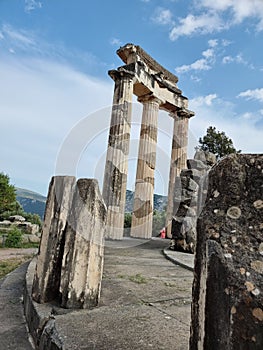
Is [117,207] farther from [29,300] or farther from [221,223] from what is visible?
[221,223]

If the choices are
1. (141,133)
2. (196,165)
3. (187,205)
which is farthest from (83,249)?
(141,133)

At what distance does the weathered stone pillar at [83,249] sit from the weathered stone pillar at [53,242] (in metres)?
0.10

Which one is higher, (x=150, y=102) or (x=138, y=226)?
(x=150, y=102)

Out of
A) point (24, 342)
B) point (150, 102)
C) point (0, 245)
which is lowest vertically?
point (0, 245)

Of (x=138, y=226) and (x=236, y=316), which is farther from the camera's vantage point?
(x=138, y=226)

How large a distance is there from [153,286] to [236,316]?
8.26ft

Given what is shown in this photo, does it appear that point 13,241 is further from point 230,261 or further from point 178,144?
point 230,261

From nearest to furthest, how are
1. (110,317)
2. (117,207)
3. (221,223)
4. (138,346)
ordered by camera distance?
(221,223), (138,346), (110,317), (117,207)

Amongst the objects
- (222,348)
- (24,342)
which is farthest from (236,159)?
(24,342)

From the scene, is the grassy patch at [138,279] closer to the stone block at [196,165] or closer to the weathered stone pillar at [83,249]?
the weathered stone pillar at [83,249]

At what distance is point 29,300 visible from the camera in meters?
2.62

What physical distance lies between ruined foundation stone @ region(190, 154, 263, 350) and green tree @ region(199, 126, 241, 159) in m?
20.3

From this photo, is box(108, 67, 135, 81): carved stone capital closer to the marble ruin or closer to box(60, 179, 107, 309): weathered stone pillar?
the marble ruin

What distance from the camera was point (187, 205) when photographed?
8.24m
